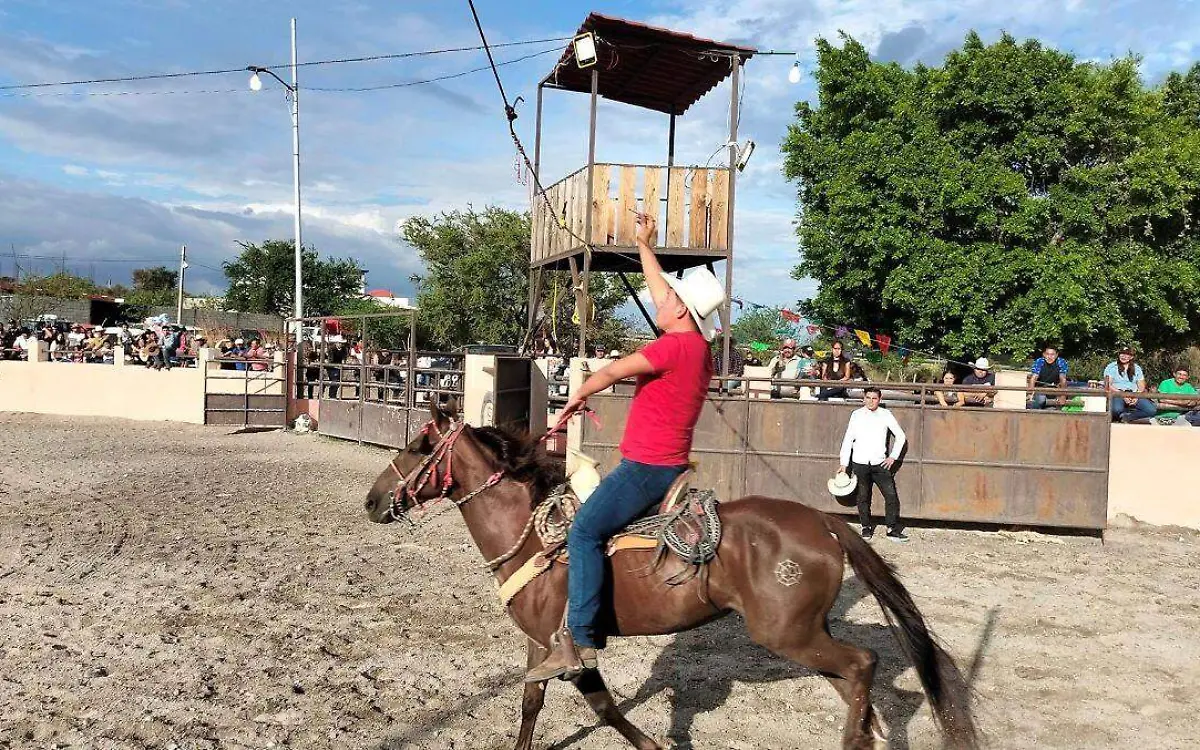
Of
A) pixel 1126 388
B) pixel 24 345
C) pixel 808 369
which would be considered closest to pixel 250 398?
pixel 24 345

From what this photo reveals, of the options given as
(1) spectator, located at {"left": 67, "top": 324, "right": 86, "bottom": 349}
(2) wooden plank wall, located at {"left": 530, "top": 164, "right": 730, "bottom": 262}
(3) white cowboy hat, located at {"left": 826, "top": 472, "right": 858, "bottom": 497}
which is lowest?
(3) white cowboy hat, located at {"left": 826, "top": 472, "right": 858, "bottom": 497}

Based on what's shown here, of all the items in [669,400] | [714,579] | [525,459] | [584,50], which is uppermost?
[584,50]

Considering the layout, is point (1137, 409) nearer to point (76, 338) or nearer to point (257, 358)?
point (257, 358)

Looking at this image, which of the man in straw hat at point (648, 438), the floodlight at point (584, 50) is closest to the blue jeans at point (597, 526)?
the man in straw hat at point (648, 438)

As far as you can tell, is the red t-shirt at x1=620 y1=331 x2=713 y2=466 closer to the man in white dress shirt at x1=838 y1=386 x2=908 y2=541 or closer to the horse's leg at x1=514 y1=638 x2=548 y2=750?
the horse's leg at x1=514 y1=638 x2=548 y2=750

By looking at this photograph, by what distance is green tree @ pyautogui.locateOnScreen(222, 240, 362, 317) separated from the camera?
186 feet

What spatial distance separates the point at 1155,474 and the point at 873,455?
3734 mm

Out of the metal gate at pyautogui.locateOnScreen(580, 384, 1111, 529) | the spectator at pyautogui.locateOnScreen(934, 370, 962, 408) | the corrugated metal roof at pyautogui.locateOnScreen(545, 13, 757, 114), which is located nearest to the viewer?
the metal gate at pyautogui.locateOnScreen(580, 384, 1111, 529)

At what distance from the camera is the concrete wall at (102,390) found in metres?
20.4

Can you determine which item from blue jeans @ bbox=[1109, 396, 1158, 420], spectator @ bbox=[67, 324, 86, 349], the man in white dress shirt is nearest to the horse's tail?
the man in white dress shirt

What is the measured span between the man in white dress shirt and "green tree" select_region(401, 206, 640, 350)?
22376 millimetres

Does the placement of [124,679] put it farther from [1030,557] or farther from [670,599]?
[1030,557]

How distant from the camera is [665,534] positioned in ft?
14.1

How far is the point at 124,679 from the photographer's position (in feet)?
17.6
